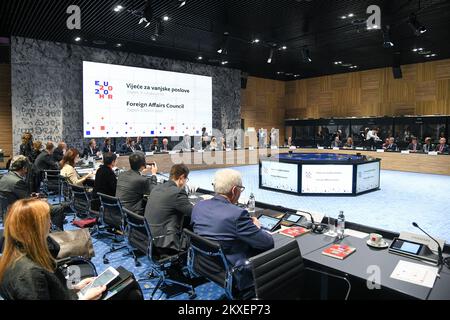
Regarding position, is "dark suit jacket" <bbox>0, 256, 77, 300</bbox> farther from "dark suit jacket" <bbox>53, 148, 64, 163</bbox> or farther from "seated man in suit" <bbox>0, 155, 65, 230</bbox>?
"dark suit jacket" <bbox>53, 148, 64, 163</bbox>

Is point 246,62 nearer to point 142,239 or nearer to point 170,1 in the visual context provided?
point 170,1

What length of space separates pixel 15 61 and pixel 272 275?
385 inches

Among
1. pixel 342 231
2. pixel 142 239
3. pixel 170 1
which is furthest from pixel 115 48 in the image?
pixel 342 231

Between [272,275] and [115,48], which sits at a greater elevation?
[115,48]

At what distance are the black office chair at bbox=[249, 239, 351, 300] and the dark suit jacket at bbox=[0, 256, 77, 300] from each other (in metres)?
1.04

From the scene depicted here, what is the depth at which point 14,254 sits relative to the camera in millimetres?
1530

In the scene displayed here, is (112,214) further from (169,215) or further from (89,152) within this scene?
(89,152)

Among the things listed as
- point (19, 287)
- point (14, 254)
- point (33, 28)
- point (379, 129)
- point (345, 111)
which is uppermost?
point (33, 28)

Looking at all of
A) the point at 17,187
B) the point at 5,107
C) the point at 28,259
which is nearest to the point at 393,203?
the point at 17,187

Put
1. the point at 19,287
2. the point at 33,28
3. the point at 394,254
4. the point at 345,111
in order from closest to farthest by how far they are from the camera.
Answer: the point at 19,287 < the point at 394,254 < the point at 33,28 < the point at 345,111

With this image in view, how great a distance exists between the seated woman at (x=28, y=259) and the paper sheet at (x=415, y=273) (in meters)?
1.86

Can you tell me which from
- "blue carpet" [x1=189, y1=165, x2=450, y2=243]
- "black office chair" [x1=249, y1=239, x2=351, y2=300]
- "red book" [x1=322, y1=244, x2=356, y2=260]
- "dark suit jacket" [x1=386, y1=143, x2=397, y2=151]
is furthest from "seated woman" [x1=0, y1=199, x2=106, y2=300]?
"dark suit jacket" [x1=386, y1=143, x2=397, y2=151]

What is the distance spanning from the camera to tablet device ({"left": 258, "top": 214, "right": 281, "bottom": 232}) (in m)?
2.77

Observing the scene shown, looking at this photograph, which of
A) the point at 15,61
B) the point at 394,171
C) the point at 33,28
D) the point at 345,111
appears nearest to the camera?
the point at 33,28
